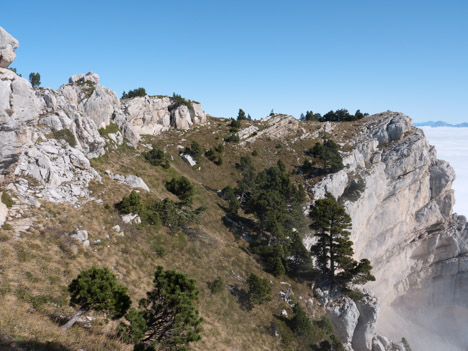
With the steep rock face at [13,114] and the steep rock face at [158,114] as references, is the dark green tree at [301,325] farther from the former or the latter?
the steep rock face at [158,114]

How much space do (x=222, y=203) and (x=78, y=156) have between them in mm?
32259

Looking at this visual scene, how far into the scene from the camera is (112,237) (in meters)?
31.6

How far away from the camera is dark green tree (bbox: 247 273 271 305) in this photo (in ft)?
116

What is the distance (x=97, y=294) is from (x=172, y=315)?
4.91m

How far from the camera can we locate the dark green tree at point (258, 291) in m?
35.3

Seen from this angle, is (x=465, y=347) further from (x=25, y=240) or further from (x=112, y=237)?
(x=25, y=240)

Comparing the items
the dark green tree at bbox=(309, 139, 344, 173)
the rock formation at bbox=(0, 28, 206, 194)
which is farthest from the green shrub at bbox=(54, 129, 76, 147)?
the dark green tree at bbox=(309, 139, 344, 173)

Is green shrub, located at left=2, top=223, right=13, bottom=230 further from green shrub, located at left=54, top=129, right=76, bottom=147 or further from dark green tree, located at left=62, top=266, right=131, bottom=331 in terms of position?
green shrub, located at left=54, top=129, right=76, bottom=147

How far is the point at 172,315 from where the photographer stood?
16125mm

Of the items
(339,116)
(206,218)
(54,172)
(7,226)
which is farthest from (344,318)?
(339,116)

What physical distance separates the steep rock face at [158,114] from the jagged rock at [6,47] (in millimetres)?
53183

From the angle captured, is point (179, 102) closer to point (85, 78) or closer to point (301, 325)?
point (85, 78)

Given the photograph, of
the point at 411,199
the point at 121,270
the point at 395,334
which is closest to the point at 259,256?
the point at 121,270

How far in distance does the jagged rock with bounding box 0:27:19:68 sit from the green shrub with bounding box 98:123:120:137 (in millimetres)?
31549
